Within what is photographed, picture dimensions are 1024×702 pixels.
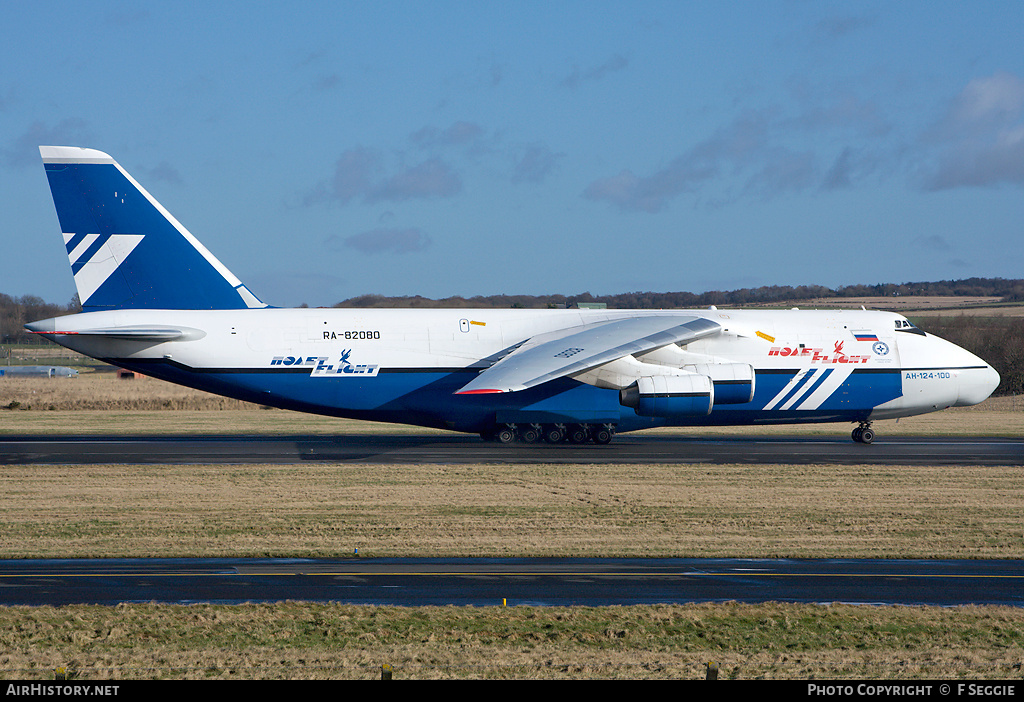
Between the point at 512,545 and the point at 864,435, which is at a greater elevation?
the point at 864,435

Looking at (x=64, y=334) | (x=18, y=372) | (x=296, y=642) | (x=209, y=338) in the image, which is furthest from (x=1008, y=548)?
(x=18, y=372)

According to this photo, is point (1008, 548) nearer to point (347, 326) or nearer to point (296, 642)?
point (296, 642)

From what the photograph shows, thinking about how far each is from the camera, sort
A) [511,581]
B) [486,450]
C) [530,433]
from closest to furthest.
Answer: [511,581] → [486,450] → [530,433]

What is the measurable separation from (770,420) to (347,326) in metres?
14.0

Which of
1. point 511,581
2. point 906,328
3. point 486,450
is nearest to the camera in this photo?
point 511,581

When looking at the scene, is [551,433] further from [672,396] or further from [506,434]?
[672,396]

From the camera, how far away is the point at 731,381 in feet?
91.6

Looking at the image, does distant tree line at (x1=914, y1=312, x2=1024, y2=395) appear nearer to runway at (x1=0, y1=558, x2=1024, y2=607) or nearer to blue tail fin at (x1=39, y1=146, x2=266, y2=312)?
blue tail fin at (x1=39, y1=146, x2=266, y2=312)

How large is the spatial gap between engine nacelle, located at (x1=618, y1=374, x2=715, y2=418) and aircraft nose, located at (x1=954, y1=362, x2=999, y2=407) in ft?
33.6

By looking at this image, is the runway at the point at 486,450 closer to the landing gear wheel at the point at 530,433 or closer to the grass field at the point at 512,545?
the landing gear wheel at the point at 530,433

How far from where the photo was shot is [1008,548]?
48.6 feet

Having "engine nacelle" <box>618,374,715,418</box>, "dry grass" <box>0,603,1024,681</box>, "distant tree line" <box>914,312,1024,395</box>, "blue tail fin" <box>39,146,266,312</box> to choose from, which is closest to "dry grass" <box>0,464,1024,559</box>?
"engine nacelle" <box>618,374,715,418</box>

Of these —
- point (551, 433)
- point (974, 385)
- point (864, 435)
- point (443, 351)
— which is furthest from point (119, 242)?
point (974, 385)

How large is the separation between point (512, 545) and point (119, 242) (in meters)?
18.1
